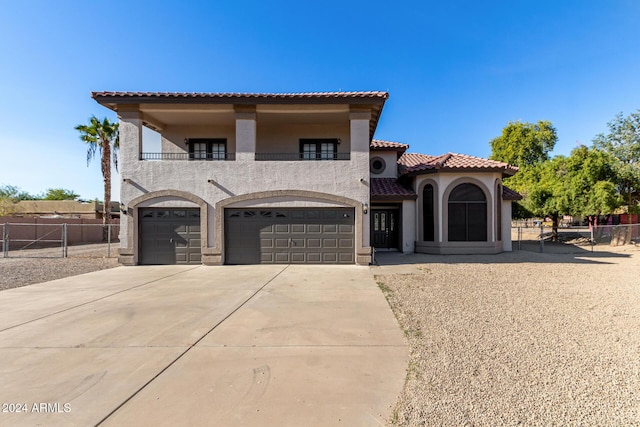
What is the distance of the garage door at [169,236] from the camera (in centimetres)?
1300

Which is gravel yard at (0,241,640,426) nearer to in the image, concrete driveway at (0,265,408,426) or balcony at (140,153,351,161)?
concrete driveway at (0,265,408,426)

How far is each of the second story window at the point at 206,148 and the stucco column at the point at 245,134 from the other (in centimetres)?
268

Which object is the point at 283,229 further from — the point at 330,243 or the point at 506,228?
the point at 506,228

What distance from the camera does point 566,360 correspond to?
163 inches

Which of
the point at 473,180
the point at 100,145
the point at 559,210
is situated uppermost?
the point at 100,145

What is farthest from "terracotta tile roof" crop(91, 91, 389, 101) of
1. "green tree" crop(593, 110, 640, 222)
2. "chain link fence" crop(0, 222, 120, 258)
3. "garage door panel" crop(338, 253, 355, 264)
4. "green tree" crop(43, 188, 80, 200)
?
"green tree" crop(43, 188, 80, 200)

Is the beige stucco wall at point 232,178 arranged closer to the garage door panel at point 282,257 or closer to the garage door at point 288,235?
the garage door at point 288,235

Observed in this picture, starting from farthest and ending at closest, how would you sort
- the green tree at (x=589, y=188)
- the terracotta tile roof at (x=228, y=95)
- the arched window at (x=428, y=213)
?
the green tree at (x=589, y=188)
the arched window at (x=428, y=213)
the terracotta tile roof at (x=228, y=95)

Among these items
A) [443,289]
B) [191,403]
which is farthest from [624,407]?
[443,289]

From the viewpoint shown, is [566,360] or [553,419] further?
[566,360]

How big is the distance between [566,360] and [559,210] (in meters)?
21.8

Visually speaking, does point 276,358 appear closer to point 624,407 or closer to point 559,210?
point 624,407

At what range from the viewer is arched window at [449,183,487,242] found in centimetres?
1515

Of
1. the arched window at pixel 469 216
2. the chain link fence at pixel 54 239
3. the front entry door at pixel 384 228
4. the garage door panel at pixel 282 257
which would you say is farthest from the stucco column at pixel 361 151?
the chain link fence at pixel 54 239
